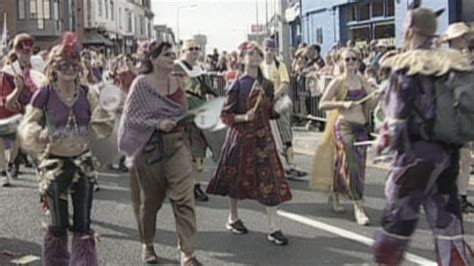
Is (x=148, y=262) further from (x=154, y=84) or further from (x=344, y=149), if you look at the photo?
(x=344, y=149)

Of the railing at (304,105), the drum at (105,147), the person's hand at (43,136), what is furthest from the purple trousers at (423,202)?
the railing at (304,105)

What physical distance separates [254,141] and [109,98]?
1.69 meters

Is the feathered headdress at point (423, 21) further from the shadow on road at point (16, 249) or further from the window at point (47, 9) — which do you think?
the window at point (47, 9)

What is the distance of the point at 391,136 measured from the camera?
4.94 metres

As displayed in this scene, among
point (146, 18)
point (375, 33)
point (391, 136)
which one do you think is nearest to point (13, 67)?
point (391, 136)

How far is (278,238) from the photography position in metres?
7.15

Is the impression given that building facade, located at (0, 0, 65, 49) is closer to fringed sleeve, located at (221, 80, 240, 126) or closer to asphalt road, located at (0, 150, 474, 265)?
asphalt road, located at (0, 150, 474, 265)

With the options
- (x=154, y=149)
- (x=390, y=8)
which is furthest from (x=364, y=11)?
(x=154, y=149)

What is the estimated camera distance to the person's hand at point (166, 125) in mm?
5992

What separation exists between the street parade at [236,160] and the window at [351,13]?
47.7ft

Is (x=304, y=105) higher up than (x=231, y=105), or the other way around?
(x=231, y=105)

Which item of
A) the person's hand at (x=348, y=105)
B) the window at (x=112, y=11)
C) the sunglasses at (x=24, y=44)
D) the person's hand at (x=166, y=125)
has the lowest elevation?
the person's hand at (x=166, y=125)

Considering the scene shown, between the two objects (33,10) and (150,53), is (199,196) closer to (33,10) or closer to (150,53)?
(150,53)

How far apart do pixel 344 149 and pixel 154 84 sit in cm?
263
